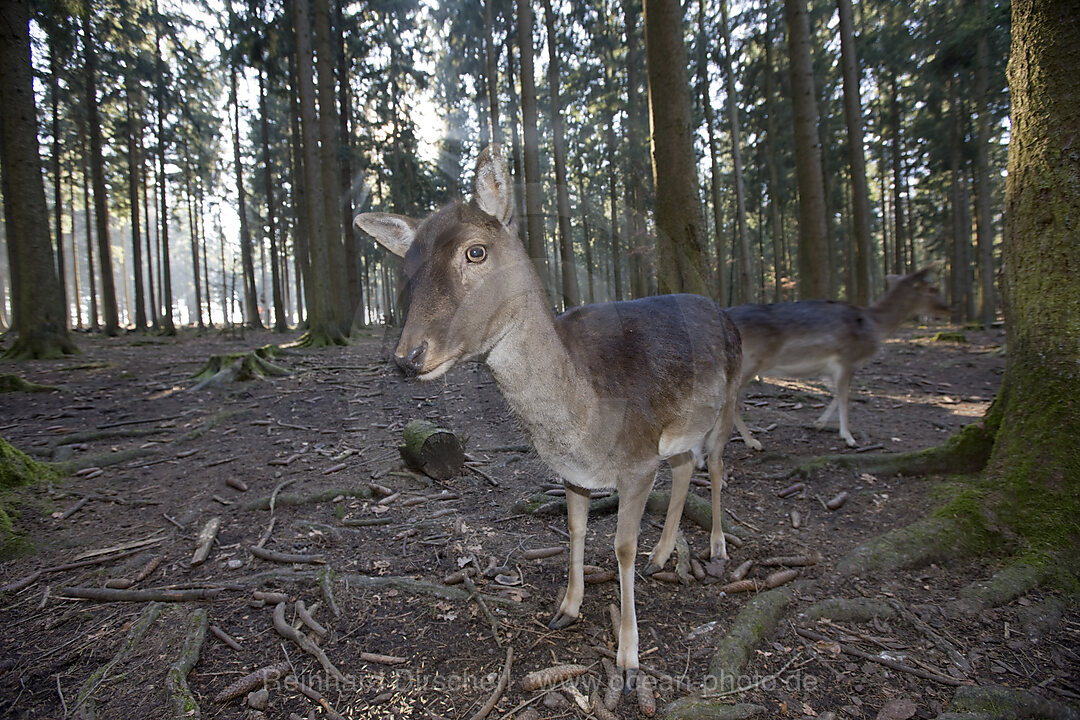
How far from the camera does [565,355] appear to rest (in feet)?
9.04

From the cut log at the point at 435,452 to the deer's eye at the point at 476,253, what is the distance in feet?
10.1

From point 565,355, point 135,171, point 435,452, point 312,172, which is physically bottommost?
point 435,452

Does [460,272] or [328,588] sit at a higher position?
[460,272]

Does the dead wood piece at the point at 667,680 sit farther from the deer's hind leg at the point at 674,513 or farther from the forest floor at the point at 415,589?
the deer's hind leg at the point at 674,513

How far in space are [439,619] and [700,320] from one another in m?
2.64

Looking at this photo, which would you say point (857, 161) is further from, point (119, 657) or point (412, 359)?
point (119, 657)

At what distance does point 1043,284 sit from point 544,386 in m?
3.63

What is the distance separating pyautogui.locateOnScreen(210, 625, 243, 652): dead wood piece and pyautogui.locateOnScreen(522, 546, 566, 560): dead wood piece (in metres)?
1.86

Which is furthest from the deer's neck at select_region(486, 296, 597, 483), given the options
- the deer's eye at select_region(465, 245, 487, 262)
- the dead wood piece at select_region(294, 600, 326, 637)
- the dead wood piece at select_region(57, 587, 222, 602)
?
the dead wood piece at select_region(57, 587, 222, 602)

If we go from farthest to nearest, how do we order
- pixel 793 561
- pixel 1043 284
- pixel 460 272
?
1. pixel 793 561
2. pixel 1043 284
3. pixel 460 272

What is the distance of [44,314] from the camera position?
11.4 m

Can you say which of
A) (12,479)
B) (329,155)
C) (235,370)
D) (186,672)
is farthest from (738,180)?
(186,672)

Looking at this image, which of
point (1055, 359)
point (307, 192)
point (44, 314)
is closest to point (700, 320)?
point (1055, 359)

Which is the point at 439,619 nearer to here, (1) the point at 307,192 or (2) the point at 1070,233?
(2) the point at 1070,233
